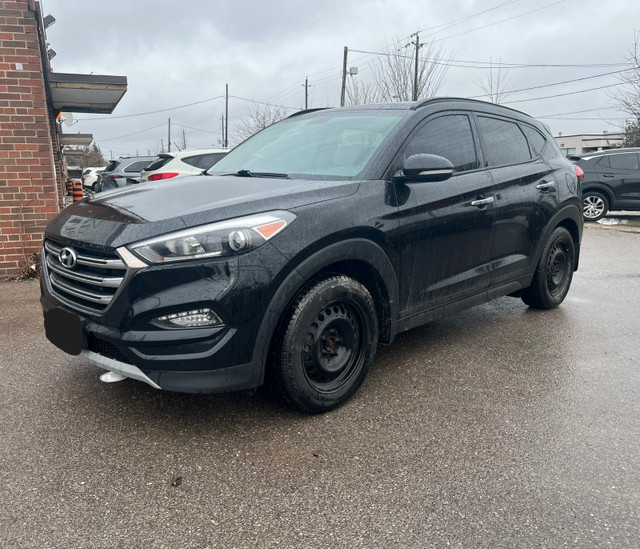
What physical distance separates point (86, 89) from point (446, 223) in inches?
368

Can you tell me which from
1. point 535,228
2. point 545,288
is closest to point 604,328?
point 545,288

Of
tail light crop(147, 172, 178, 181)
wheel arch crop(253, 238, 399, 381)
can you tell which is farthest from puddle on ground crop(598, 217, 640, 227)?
wheel arch crop(253, 238, 399, 381)

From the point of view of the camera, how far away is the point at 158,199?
286 centimetres

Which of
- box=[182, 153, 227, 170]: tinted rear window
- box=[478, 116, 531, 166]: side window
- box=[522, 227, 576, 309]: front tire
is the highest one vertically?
box=[478, 116, 531, 166]: side window

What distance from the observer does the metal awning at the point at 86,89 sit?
995cm

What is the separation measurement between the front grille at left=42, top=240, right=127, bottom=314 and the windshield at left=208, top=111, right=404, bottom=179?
1276 millimetres

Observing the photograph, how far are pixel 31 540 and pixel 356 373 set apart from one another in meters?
1.74

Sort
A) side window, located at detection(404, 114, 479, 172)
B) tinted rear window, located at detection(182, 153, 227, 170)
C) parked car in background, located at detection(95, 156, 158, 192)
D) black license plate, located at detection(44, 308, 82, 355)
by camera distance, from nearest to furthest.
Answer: black license plate, located at detection(44, 308, 82, 355)
side window, located at detection(404, 114, 479, 172)
tinted rear window, located at detection(182, 153, 227, 170)
parked car in background, located at detection(95, 156, 158, 192)

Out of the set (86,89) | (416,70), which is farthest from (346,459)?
(416,70)

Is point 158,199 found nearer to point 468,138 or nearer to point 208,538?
point 208,538

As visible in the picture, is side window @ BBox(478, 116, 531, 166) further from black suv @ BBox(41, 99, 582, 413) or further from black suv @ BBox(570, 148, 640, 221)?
black suv @ BBox(570, 148, 640, 221)

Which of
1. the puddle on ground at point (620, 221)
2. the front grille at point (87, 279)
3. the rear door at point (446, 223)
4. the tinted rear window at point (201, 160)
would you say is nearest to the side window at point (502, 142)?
the rear door at point (446, 223)

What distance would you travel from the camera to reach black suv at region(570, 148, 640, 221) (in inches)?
495

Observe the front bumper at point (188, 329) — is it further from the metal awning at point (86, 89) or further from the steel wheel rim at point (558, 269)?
the metal awning at point (86, 89)
